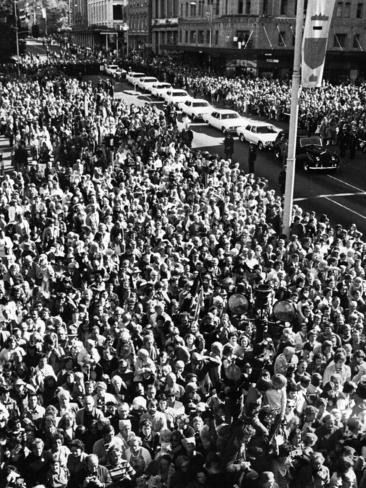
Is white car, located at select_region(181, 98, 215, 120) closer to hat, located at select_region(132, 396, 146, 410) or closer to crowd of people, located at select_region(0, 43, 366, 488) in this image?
crowd of people, located at select_region(0, 43, 366, 488)

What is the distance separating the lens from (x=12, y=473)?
702cm

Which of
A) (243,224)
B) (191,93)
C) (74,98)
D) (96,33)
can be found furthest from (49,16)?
(243,224)

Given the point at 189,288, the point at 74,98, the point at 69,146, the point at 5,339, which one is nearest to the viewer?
the point at 5,339

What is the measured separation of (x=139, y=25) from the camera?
9956 centimetres

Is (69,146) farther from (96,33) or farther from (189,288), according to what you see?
(96,33)

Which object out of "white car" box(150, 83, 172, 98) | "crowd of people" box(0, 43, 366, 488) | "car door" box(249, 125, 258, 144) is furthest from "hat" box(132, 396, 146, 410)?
"white car" box(150, 83, 172, 98)

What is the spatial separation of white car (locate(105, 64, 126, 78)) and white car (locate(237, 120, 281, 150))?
3313cm

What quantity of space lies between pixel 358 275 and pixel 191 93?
133 ft

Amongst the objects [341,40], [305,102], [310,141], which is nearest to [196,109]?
[305,102]

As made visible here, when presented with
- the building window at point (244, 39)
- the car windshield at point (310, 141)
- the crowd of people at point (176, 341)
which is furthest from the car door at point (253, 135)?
the building window at point (244, 39)

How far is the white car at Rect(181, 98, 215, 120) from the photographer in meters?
37.6

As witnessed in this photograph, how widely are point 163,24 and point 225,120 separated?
58075mm

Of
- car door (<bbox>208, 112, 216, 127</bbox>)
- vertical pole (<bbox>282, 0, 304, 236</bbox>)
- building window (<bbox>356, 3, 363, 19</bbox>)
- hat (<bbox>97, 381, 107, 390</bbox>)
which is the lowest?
car door (<bbox>208, 112, 216, 127</bbox>)

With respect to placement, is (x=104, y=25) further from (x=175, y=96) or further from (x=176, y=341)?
(x=176, y=341)
